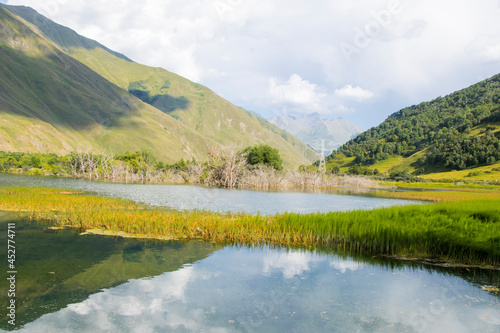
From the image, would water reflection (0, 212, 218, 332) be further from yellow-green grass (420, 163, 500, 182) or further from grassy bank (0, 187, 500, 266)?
yellow-green grass (420, 163, 500, 182)

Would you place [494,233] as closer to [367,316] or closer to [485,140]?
[367,316]

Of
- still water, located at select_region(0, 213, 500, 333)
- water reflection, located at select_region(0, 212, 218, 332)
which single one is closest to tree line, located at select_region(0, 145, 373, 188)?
water reflection, located at select_region(0, 212, 218, 332)

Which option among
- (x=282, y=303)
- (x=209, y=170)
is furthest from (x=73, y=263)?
(x=209, y=170)

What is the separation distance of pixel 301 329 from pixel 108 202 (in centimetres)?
2548

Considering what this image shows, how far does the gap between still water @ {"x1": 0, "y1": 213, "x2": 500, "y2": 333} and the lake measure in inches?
1.3

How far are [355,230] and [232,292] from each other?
371 inches

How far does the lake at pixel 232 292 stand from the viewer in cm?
857

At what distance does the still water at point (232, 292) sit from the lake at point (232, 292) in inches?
1.3

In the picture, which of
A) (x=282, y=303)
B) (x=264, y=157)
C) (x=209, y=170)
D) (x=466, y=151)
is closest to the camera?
(x=282, y=303)

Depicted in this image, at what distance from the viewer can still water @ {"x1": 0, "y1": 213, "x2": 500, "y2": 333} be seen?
8.56 m

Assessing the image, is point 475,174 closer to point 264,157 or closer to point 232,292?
point 264,157

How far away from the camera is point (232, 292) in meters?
10.7

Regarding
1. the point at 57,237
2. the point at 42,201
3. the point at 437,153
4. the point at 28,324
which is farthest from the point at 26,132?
the point at 437,153

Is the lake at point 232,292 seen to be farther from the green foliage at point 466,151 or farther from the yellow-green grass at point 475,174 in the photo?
the green foliage at point 466,151
